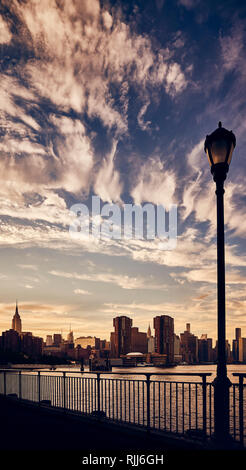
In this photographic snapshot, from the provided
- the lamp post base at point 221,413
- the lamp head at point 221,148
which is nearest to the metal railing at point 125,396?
the lamp post base at point 221,413

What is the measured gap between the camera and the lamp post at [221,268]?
6609mm

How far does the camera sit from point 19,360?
181 m

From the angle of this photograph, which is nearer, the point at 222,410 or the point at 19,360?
the point at 222,410

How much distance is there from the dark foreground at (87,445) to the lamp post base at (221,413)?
9.9 inches

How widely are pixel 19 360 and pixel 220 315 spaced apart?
631 ft

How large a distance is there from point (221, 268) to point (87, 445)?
491cm

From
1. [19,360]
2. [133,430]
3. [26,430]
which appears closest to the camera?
[133,430]

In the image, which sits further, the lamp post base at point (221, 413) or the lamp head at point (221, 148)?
the lamp head at point (221, 148)

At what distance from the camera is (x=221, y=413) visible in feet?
21.6

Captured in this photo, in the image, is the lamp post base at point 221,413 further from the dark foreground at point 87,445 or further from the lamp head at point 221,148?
the lamp head at point 221,148

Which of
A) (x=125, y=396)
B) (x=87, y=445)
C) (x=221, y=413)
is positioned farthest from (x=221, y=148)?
(x=125, y=396)

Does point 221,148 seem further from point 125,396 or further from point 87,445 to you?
point 125,396
